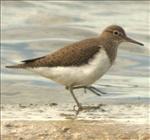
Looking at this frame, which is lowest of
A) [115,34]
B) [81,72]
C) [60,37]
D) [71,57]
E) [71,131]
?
[60,37]

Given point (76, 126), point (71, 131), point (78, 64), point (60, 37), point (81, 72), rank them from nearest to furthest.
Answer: point (71, 131), point (76, 126), point (81, 72), point (78, 64), point (60, 37)

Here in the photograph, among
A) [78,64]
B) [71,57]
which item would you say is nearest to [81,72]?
[78,64]

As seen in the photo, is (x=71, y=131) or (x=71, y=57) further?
(x=71, y=57)

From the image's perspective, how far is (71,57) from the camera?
9.87 m

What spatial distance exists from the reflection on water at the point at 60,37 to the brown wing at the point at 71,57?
2.26 m

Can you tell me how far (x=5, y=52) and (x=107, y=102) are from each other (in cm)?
436

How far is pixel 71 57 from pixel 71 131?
153cm

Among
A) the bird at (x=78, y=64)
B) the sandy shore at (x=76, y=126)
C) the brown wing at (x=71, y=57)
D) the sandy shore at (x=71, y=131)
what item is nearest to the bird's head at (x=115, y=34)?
the bird at (x=78, y=64)

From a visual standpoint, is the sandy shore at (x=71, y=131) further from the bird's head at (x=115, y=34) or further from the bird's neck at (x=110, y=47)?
the bird's head at (x=115, y=34)

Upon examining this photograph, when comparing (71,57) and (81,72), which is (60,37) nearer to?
(71,57)

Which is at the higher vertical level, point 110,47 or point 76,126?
point 110,47

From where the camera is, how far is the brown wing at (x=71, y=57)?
980 centimetres

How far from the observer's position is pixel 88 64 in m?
9.73

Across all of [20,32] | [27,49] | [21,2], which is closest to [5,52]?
[27,49]
